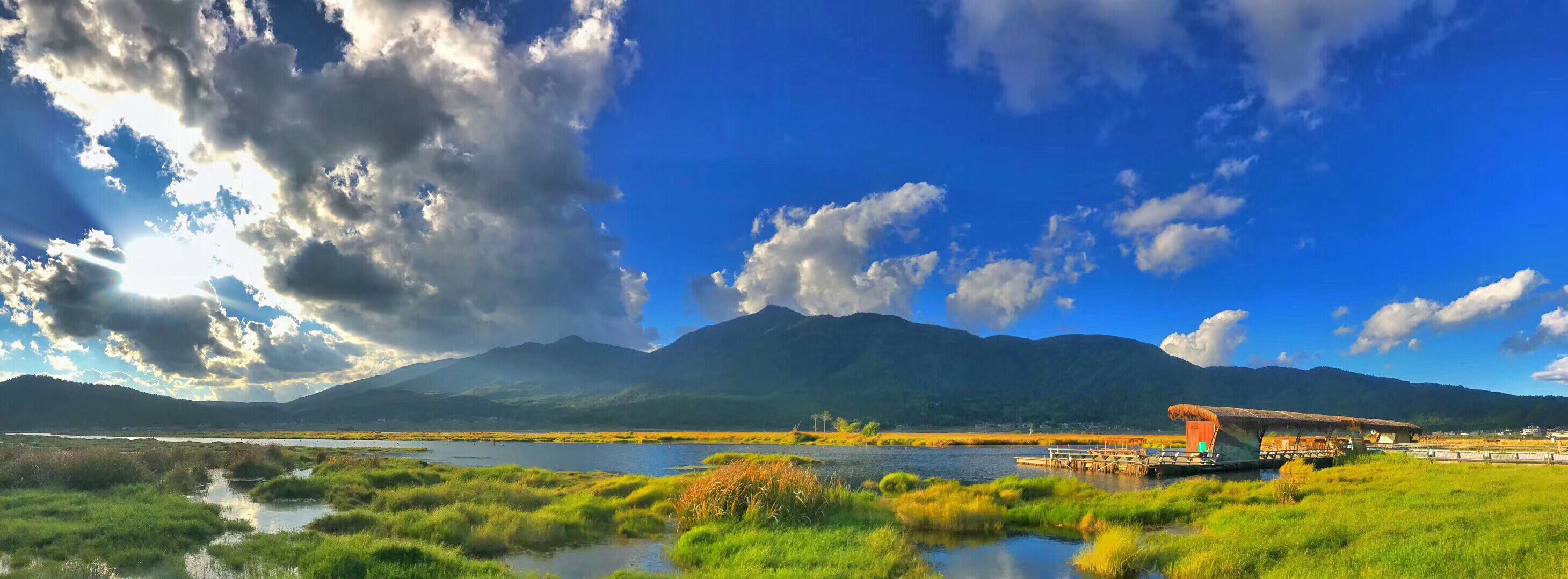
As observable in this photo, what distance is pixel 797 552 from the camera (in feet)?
54.1

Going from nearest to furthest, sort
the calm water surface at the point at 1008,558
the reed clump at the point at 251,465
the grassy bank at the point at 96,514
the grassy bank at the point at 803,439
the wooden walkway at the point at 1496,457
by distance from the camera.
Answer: the grassy bank at the point at 96,514 < the calm water surface at the point at 1008,558 < the wooden walkway at the point at 1496,457 < the reed clump at the point at 251,465 < the grassy bank at the point at 803,439

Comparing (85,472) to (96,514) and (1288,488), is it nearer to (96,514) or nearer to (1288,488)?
(96,514)

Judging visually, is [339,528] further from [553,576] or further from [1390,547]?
[1390,547]

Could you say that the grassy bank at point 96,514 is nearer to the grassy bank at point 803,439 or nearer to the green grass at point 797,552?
the green grass at point 797,552

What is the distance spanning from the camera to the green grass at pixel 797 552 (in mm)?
15031

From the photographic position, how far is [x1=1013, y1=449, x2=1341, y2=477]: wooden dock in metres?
45.2

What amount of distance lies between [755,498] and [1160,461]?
3638 centimetres

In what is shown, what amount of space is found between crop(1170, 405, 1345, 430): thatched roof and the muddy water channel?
3532mm

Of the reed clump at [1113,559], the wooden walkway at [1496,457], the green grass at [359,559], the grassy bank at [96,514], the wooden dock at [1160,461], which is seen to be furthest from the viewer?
the wooden dock at [1160,461]

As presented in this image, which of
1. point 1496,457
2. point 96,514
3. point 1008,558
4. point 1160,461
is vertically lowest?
point 1008,558

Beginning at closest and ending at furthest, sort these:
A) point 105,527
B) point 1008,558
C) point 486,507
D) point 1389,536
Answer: point 1389,536
point 105,527
point 1008,558
point 486,507

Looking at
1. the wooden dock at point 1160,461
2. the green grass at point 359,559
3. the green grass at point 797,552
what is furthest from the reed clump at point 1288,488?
the green grass at point 359,559

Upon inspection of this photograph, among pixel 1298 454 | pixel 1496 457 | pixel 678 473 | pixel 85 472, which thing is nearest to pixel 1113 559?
pixel 85 472

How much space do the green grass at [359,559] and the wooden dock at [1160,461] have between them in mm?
40972
